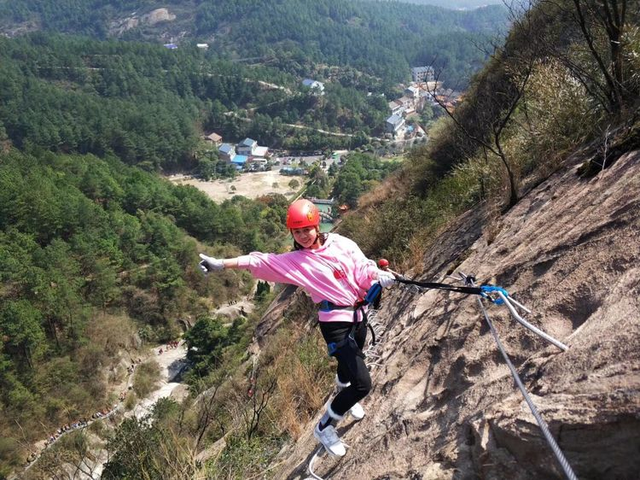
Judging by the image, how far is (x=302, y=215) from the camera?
2953 mm

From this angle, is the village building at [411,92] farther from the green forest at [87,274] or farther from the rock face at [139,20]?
the rock face at [139,20]

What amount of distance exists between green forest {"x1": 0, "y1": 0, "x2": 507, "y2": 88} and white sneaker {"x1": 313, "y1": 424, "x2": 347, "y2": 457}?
392ft

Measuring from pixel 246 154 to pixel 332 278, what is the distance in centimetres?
7115

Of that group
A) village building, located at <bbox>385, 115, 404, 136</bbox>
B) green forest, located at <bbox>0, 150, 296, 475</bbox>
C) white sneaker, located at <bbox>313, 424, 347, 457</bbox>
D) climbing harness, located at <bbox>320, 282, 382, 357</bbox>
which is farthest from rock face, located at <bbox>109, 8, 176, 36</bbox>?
white sneaker, located at <bbox>313, 424, 347, 457</bbox>

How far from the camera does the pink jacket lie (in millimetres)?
3006

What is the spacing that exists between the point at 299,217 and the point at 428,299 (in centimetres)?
196

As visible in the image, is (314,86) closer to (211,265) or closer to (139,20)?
(211,265)

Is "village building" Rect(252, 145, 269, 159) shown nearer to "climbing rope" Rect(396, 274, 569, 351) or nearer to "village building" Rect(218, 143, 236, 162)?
"village building" Rect(218, 143, 236, 162)

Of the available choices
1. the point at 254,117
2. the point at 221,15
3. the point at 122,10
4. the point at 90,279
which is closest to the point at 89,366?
the point at 90,279

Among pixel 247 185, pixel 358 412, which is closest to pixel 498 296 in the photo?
pixel 358 412

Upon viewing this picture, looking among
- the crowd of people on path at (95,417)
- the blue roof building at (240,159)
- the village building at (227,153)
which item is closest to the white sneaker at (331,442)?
the crowd of people on path at (95,417)

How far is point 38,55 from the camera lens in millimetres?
85562

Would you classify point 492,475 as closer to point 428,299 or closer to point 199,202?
point 428,299

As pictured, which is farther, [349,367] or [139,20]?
[139,20]
